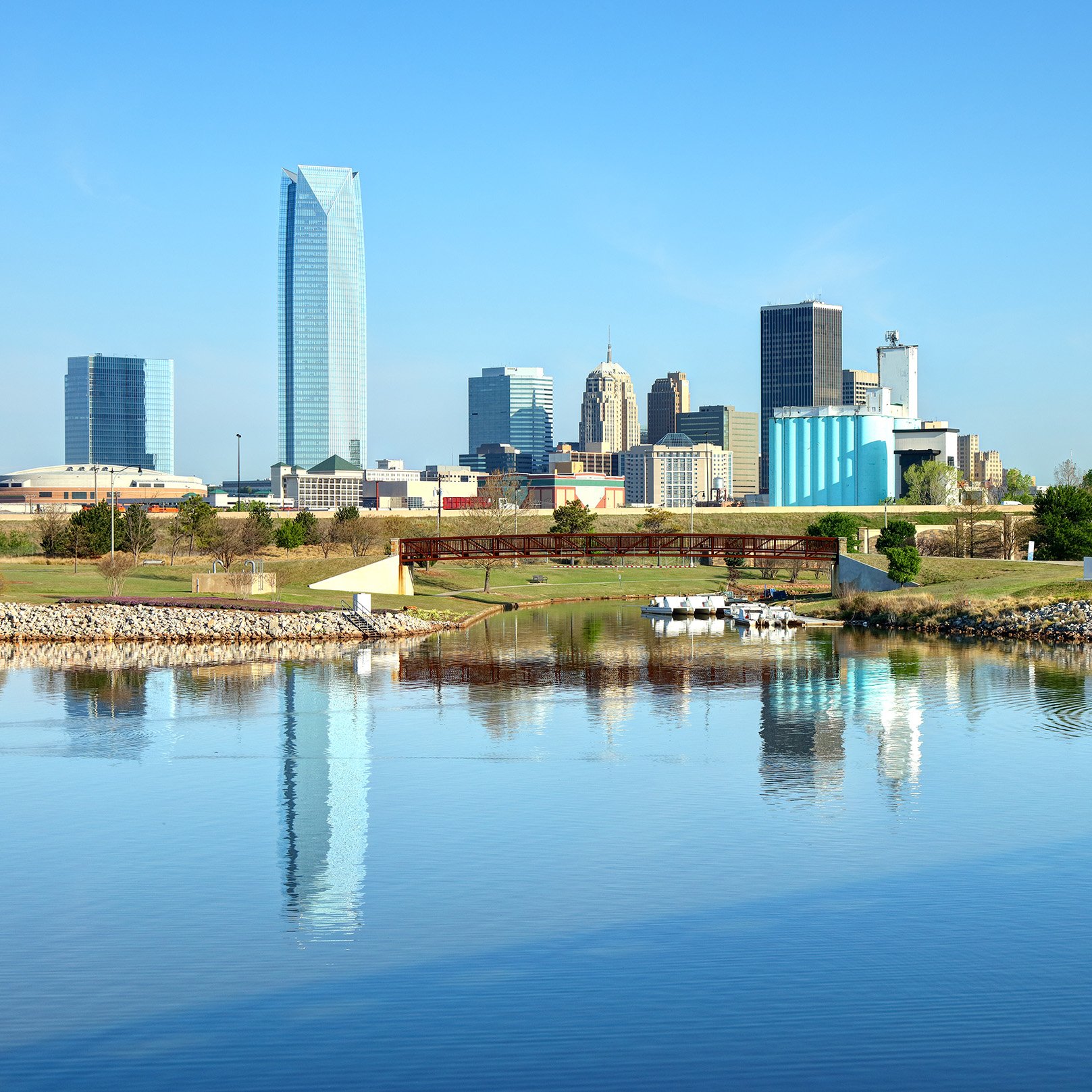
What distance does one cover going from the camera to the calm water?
21.4m

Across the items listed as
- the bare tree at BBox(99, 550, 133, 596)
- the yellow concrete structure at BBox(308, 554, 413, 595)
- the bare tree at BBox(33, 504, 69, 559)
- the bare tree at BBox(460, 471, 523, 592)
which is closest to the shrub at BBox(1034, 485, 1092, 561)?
the bare tree at BBox(460, 471, 523, 592)

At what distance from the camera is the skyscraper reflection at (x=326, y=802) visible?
1129 inches

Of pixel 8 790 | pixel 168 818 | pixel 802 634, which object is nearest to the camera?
pixel 168 818

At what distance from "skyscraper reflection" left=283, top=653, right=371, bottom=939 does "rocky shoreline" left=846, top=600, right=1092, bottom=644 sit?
47.4 meters

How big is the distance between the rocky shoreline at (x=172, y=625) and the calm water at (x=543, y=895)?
25530 mm

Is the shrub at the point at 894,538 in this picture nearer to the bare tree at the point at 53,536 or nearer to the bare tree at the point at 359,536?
the bare tree at the point at 359,536

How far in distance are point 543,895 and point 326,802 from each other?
1093 centimetres

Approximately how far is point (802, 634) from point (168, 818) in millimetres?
62592

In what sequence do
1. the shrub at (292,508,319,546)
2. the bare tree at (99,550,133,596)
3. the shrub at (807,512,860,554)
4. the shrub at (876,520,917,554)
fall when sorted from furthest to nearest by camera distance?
the shrub at (292,508,319,546) → the shrub at (807,512,860,554) → the shrub at (876,520,917,554) → the bare tree at (99,550,133,596)

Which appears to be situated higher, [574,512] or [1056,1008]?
[574,512]

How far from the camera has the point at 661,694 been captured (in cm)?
5972

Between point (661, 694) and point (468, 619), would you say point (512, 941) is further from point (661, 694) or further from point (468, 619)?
point (468, 619)

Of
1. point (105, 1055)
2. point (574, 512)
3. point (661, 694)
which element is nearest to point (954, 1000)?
point (105, 1055)

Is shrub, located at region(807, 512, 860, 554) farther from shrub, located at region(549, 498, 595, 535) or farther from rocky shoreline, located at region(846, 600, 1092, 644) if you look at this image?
shrub, located at region(549, 498, 595, 535)
